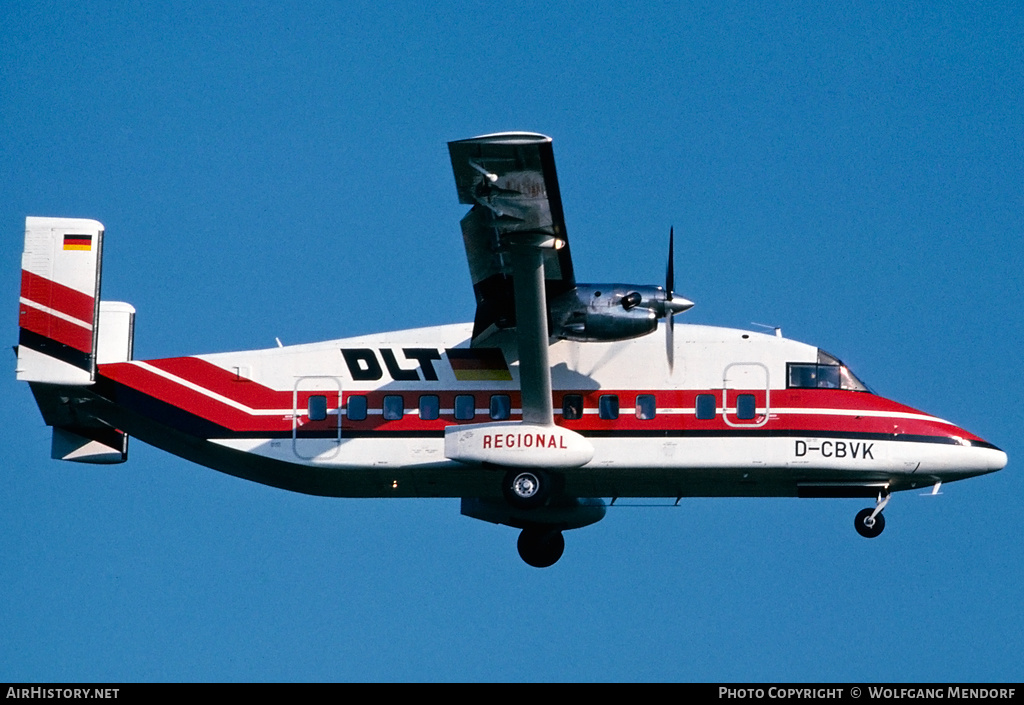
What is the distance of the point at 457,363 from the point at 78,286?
5.53 m

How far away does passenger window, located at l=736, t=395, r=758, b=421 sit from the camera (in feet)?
79.5

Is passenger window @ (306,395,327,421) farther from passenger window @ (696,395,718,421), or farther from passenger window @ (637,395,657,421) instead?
passenger window @ (696,395,718,421)

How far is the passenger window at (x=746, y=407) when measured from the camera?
2423cm

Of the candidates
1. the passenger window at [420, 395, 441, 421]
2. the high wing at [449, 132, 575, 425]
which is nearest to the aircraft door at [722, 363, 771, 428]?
the high wing at [449, 132, 575, 425]

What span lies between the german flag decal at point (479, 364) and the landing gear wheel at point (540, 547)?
10.5 ft

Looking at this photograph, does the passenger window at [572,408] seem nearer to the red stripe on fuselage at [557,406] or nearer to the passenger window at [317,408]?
the red stripe on fuselage at [557,406]

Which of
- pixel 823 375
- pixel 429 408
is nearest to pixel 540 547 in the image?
pixel 429 408

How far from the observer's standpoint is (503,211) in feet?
72.3

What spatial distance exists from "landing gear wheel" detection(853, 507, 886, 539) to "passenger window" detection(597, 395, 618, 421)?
12.6 ft

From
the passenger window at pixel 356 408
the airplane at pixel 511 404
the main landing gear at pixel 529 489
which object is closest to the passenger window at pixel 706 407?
the airplane at pixel 511 404

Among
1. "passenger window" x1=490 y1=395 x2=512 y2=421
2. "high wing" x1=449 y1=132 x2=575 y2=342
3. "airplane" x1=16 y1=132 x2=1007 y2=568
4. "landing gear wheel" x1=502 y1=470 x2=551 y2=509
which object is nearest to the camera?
"high wing" x1=449 y1=132 x2=575 y2=342

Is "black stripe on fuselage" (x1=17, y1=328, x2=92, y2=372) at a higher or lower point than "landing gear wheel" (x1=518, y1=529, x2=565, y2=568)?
higher
